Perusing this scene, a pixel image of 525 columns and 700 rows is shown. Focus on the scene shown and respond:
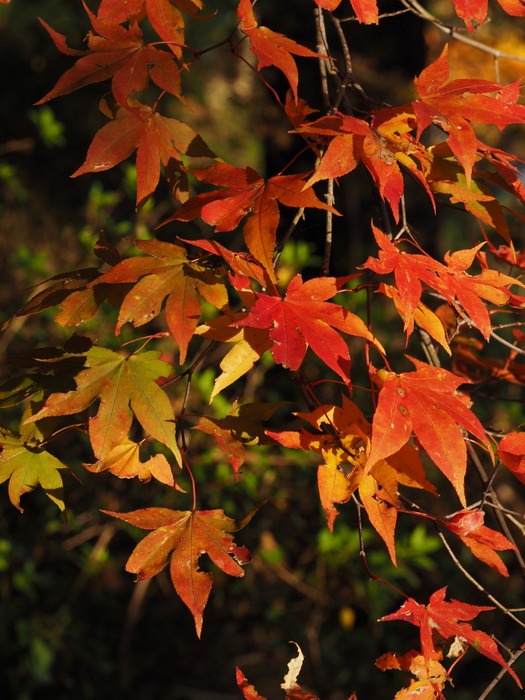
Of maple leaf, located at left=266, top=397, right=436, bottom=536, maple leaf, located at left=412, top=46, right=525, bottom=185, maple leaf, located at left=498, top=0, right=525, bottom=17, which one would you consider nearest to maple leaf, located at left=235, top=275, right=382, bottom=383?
maple leaf, located at left=266, top=397, right=436, bottom=536

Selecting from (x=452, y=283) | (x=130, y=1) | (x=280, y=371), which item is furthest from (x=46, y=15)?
(x=452, y=283)

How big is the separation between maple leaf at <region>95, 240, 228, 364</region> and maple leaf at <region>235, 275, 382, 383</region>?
0.08m

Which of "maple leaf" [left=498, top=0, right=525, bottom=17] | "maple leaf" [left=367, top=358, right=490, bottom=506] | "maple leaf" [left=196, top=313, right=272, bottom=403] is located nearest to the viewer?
"maple leaf" [left=367, top=358, right=490, bottom=506]

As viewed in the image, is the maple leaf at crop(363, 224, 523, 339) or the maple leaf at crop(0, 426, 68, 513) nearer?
the maple leaf at crop(363, 224, 523, 339)

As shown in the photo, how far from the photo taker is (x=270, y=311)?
894mm

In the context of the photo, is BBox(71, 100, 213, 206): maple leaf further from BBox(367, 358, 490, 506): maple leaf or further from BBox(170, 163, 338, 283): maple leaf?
BBox(367, 358, 490, 506): maple leaf

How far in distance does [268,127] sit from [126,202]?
3.89ft

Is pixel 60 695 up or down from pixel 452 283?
down

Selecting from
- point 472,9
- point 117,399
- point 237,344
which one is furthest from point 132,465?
point 472,9

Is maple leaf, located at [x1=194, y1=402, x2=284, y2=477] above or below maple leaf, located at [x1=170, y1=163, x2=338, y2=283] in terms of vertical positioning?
below

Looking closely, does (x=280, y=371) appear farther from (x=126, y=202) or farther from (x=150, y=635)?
(x=126, y=202)

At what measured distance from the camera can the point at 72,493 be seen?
9.29 ft

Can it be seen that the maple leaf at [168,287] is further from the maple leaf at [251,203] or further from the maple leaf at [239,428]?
the maple leaf at [239,428]

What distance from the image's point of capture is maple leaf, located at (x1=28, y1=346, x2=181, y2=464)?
95 centimetres
